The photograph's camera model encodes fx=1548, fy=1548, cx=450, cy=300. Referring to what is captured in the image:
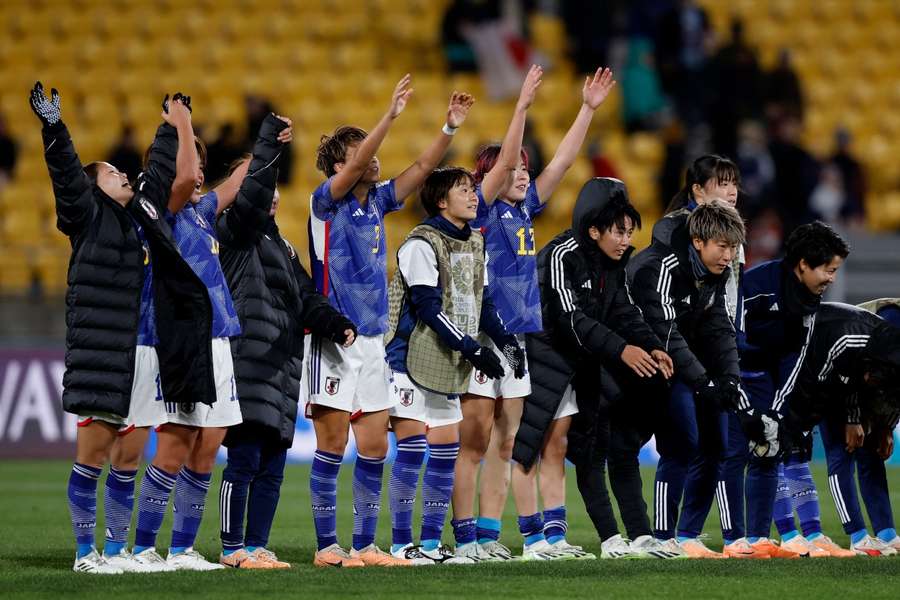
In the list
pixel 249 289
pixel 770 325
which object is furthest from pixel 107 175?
pixel 770 325

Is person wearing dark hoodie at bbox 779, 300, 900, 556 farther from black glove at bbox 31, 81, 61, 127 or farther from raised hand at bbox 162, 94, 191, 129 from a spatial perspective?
black glove at bbox 31, 81, 61, 127

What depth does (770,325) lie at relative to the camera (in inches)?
340

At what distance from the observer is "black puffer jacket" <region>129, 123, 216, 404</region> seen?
23.5 feet

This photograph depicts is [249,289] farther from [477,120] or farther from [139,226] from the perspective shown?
[477,120]

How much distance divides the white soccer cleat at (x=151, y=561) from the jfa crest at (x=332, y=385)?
1159 millimetres

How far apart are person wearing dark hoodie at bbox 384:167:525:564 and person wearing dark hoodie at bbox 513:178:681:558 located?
14.2 inches

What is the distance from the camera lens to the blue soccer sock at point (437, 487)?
7.91 metres

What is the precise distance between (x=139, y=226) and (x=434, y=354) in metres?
1.64

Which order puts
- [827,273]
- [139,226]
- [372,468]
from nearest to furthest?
1. [139,226]
2. [372,468]
3. [827,273]

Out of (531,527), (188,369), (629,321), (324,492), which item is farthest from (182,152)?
(531,527)

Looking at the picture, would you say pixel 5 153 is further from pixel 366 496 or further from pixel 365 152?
pixel 366 496

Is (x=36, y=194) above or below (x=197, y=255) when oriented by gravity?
above

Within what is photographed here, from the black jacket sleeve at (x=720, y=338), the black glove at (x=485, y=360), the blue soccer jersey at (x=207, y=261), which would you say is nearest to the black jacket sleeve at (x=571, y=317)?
the black jacket sleeve at (x=720, y=338)

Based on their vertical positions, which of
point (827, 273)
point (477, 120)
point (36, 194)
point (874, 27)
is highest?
point (874, 27)
